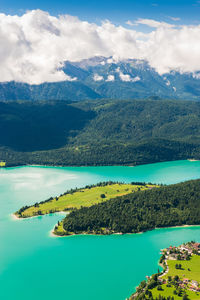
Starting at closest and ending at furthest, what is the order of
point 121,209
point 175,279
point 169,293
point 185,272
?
point 169,293, point 175,279, point 185,272, point 121,209

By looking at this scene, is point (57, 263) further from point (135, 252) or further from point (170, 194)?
point (170, 194)

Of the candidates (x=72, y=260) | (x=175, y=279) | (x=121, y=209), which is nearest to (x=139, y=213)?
(x=121, y=209)

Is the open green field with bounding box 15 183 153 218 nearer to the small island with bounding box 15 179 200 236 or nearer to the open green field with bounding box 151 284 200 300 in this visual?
the small island with bounding box 15 179 200 236

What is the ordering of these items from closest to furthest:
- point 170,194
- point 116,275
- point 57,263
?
point 116,275
point 57,263
point 170,194

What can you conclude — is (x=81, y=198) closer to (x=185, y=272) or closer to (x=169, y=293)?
(x=185, y=272)

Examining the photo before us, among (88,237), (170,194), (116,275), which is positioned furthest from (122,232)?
(170,194)
